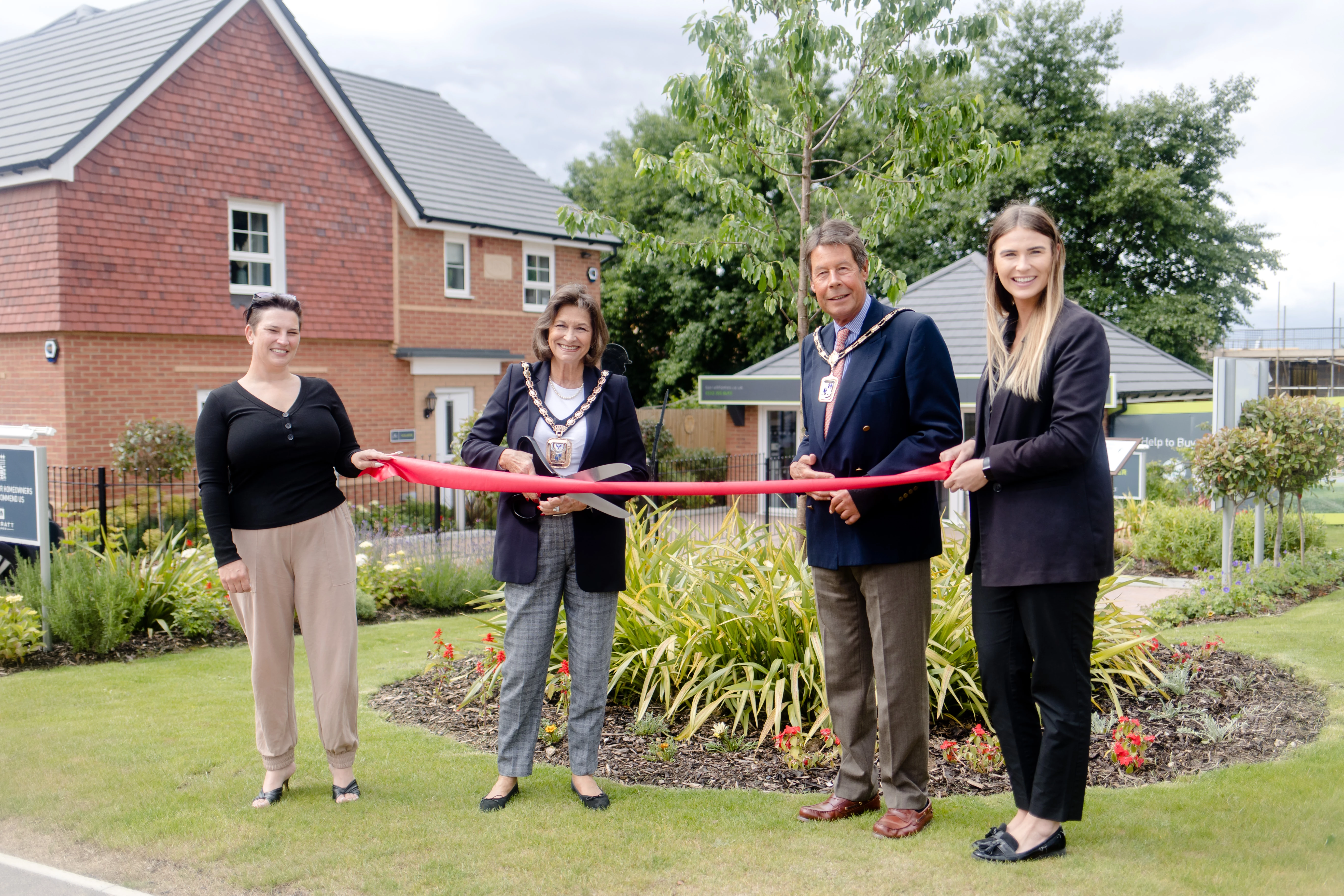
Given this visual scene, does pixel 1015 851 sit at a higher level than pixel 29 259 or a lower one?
lower

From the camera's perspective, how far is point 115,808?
4129 mm

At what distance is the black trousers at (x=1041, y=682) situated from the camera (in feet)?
10.8

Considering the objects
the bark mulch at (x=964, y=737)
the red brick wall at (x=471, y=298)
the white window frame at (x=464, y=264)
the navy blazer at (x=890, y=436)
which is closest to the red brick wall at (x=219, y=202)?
the red brick wall at (x=471, y=298)

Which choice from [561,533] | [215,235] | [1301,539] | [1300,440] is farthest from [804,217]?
[215,235]

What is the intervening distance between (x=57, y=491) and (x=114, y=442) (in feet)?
4.03

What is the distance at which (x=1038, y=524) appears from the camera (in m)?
3.25

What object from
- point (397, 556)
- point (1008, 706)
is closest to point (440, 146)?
point (397, 556)

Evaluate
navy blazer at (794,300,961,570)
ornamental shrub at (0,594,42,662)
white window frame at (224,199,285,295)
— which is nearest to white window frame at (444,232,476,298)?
white window frame at (224,199,285,295)

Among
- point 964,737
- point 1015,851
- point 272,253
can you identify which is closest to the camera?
point 1015,851

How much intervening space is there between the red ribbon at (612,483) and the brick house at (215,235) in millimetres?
13214

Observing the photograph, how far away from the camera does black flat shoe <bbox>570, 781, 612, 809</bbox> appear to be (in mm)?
4035

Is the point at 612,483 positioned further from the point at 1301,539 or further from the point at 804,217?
the point at 1301,539

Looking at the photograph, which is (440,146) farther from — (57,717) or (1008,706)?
(1008,706)

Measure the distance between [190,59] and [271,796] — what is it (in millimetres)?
15461
